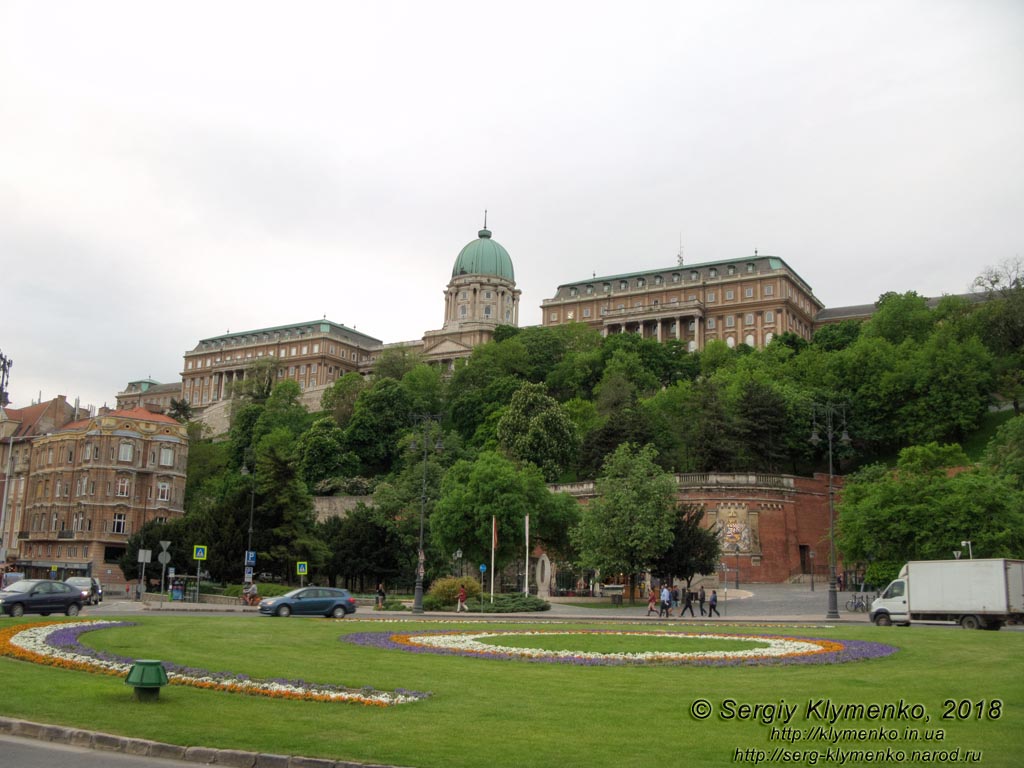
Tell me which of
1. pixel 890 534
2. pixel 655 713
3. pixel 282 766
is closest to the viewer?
pixel 282 766

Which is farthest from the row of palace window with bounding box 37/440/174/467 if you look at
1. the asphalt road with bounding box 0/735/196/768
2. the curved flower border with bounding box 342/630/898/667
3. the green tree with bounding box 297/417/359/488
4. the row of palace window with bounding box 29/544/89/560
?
the asphalt road with bounding box 0/735/196/768

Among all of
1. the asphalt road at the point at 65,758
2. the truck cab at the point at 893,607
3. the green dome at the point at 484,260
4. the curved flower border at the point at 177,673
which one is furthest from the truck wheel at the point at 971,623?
the green dome at the point at 484,260

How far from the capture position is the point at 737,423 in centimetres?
8481

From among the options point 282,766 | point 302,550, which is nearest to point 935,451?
point 302,550

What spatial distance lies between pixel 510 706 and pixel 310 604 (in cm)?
3007

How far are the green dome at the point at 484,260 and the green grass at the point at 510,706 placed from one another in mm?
172903

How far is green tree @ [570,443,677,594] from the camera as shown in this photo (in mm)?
55750

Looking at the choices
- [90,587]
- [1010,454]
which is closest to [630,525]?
[1010,454]

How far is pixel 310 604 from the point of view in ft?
142

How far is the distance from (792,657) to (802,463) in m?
74.0

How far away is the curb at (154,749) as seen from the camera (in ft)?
37.4

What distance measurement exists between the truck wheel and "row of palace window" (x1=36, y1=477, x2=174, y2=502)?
81.5 meters

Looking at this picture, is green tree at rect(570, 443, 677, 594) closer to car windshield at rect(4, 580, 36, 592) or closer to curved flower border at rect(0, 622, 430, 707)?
car windshield at rect(4, 580, 36, 592)

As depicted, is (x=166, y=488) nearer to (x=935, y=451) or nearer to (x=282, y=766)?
(x=935, y=451)
